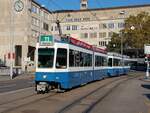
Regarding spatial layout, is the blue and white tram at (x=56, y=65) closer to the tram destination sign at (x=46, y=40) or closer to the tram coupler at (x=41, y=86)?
the tram coupler at (x=41, y=86)

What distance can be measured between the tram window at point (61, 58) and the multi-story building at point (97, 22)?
102 m

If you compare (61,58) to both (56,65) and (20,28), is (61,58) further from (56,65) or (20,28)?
(20,28)

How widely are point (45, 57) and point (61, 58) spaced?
869 mm

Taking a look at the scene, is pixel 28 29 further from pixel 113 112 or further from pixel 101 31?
pixel 113 112

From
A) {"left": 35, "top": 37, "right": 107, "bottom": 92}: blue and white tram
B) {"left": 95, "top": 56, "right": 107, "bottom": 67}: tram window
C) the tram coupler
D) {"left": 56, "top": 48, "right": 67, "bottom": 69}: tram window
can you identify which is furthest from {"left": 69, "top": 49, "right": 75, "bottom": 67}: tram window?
{"left": 95, "top": 56, "right": 107, "bottom": 67}: tram window

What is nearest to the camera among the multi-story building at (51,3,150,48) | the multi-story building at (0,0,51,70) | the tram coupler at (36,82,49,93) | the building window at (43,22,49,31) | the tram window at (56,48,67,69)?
the tram coupler at (36,82,49,93)

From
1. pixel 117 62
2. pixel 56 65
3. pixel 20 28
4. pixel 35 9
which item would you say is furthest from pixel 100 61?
pixel 35 9

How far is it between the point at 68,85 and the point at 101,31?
105 meters

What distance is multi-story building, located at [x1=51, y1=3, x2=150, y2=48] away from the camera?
124 meters

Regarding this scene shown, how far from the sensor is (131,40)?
307ft

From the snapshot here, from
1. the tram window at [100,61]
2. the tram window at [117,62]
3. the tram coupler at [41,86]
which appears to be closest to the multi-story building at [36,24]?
the tram window at [117,62]

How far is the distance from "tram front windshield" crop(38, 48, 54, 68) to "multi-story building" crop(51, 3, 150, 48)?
102m

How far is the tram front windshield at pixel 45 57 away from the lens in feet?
70.8

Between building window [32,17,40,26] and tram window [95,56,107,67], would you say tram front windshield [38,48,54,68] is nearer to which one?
tram window [95,56,107,67]
